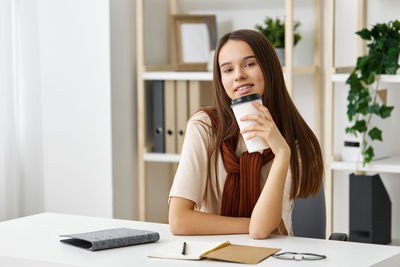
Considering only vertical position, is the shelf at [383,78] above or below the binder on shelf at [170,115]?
above

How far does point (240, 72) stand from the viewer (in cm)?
185

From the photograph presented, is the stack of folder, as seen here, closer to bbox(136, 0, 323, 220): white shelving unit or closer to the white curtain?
bbox(136, 0, 323, 220): white shelving unit

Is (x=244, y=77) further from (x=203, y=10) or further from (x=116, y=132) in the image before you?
(x=203, y=10)

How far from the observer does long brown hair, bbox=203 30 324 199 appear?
1.88 meters

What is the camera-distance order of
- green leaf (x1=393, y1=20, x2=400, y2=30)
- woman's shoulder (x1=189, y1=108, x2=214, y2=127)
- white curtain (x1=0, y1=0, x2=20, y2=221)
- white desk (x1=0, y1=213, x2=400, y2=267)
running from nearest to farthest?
white desk (x1=0, y1=213, x2=400, y2=267) → woman's shoulder (x1=189, y1=108, x2=214, y2=127) → green leaf (x1=393, y1=20, x2=400, y2=30) → white curtain (x1=0, y1=0, x2=20, y2=221)

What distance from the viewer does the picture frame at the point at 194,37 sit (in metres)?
3.41

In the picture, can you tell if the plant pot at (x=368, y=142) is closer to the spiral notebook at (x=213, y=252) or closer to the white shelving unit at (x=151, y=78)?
the white shelving unit at (x=151, y=78)

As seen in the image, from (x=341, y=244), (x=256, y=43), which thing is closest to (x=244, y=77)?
(x=256, y=43)

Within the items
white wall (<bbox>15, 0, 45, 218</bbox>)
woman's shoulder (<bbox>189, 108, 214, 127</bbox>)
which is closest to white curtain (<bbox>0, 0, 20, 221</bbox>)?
white wall (<bbox>15, 0, 45, 218</bbox>)

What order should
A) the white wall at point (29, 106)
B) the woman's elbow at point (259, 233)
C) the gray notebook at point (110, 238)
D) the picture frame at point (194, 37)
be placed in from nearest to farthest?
1. the gray notebook at point (110, 238)
2. the woman's elbow at point (259, 233)
3. the white wall at point (29, 106)
4. the picture frame at point (194, 37)

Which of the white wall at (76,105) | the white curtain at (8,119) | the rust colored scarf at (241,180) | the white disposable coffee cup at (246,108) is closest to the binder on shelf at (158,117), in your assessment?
the white wall at (76,105)

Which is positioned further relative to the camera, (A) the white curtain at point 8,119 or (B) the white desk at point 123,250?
(A) the white curtain at point 8,119

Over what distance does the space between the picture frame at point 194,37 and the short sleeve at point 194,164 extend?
58.0 inches

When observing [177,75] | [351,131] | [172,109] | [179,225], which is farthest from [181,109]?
[179,225]
